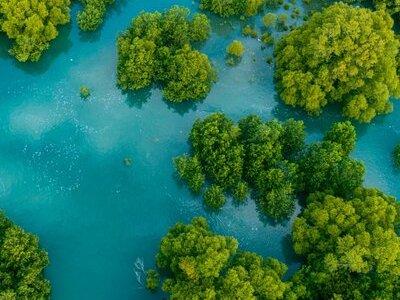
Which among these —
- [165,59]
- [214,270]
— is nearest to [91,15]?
[165,59]

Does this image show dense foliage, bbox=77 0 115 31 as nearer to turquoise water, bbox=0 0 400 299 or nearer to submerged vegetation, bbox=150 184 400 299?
turquoise water, bbox=0 0 400 299

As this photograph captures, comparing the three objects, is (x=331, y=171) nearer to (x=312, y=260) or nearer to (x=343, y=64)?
(x=312, y=260)

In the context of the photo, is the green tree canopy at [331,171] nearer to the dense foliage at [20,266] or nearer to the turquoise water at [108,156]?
the turquoise water at [108,156]

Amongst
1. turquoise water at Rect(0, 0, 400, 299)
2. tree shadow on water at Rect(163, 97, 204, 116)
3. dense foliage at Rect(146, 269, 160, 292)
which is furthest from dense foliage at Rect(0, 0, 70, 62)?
dense foliage at Rect(146, 269, 160, 292)

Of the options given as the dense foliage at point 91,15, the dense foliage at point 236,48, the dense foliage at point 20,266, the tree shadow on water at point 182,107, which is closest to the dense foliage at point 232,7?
the dense foliage at point 236,48

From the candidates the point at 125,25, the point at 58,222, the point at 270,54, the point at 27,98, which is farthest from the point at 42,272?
the point at 270,54

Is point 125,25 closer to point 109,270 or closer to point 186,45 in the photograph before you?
point 186,45
